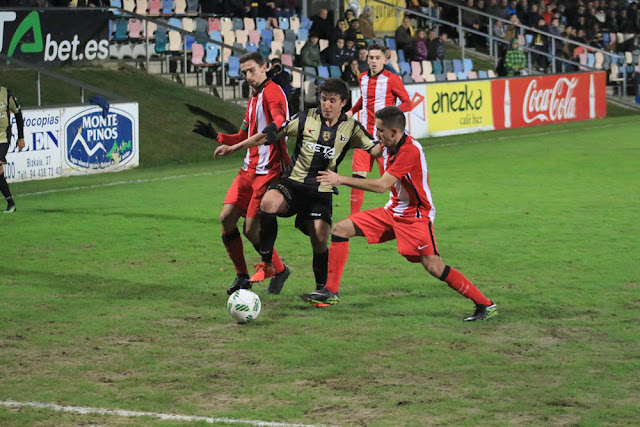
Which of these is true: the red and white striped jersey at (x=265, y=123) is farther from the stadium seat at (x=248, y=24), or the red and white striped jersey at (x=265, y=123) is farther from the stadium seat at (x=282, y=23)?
the stadium seat at (x=282, y=23)

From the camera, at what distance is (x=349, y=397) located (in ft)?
19.0

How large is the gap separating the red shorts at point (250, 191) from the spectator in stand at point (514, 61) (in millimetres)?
21883

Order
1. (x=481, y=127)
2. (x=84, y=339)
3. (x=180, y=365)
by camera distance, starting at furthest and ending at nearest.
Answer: (x=481, y=127), (x=84, y=339), (x=180, y=365)

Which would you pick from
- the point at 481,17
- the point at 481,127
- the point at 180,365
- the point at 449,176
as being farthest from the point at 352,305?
the point at 481,17

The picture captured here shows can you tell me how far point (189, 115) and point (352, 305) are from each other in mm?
15354

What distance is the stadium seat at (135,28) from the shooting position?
78.2 feet

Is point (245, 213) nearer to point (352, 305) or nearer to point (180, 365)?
point (352, 305)

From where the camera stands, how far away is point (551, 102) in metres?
29.4

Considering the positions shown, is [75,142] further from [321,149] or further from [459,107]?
[459,107]

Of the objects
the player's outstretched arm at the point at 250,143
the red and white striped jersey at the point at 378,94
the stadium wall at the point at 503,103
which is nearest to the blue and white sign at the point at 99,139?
the stadium wall at the point at 503,103

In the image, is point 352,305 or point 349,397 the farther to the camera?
point 352,305

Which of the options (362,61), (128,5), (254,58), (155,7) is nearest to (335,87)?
(254,58)

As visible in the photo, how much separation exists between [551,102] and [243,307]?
2342cm

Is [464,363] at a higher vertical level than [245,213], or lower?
lower
